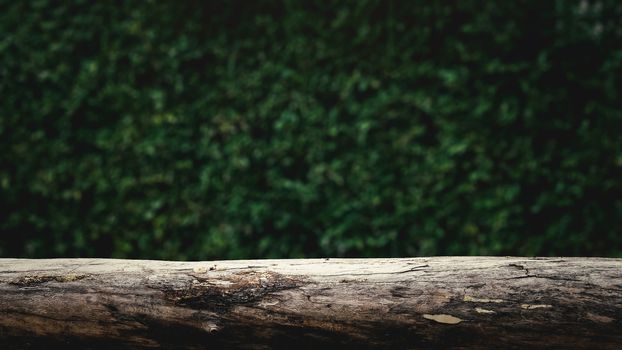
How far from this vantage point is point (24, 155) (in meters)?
3.16

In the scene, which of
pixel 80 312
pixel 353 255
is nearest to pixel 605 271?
pixel 80 312

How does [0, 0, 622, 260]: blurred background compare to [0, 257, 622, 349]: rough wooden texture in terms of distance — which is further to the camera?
[0, 0, 622, 260]: blurred background

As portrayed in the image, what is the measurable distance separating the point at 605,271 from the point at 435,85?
67.6 inches

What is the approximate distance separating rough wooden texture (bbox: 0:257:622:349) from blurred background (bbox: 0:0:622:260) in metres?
1.46

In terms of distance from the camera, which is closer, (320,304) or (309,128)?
(320,304)

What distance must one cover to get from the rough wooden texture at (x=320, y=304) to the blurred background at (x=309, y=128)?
1.46 meters

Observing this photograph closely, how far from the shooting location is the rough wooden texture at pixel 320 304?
1229 mm

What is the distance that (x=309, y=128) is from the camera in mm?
2922

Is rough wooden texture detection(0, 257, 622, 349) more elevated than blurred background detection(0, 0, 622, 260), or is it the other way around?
blurred background detection(0, 0, 622, 260)

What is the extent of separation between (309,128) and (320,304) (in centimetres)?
171

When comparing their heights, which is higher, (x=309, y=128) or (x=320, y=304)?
(x=309, y=128)

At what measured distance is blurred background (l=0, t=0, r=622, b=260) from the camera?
2.72m

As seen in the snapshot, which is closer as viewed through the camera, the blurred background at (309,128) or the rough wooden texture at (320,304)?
the rough wooden texture at (320,304)

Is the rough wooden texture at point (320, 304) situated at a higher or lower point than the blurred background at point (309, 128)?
lower
